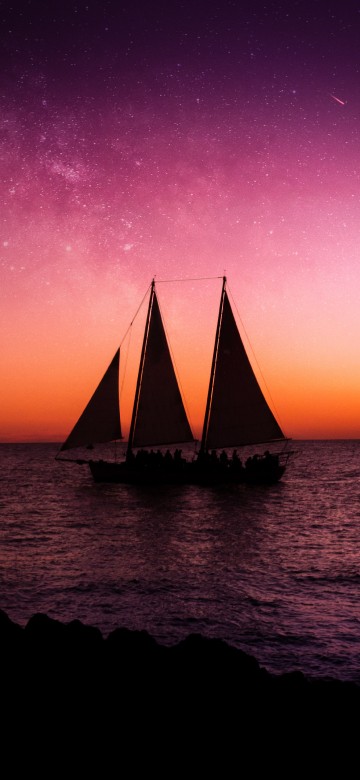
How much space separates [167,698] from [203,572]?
1467 cm

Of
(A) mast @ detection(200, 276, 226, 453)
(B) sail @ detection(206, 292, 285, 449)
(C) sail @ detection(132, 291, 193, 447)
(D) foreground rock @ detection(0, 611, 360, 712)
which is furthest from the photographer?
(C) sail @ detection(132, 291, 193, 447)

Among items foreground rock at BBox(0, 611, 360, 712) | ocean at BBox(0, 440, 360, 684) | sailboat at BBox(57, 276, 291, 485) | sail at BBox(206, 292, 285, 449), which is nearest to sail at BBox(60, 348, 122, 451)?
sailboat at BBox(57, 276, 291, 485)

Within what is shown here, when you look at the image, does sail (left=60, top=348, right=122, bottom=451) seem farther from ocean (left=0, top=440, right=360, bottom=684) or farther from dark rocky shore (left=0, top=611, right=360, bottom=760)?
dark rocky shore (left=0, top=611, right=360, bottom=760)

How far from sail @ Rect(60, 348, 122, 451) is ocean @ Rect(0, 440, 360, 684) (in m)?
5.98

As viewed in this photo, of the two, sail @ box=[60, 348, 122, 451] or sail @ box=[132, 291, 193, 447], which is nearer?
sail @ box=[132, 291, 193, 447]

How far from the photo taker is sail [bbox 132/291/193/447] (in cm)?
5012

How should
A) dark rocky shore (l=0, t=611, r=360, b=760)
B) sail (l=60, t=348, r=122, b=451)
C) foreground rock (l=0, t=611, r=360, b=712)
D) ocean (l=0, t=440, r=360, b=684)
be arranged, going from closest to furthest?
dark rocky shore (l=0, t=611, r=360, b=760) → foreground rock (l=0, t=611, r=360, b=712) → ocean (l=0, t=440, r=360, b=684) → sail (l=60, t=348, r=122, b=451)

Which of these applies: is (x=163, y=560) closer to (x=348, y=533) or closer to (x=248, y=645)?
(x=248, y=645)

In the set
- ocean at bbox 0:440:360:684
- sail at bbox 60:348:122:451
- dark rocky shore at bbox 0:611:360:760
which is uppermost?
sail at bbox 60:348:122:451

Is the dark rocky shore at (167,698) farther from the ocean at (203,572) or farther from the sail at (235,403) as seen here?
the sail at (235,403)

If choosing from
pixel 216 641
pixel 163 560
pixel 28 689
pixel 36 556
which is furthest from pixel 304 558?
pixel 28 689

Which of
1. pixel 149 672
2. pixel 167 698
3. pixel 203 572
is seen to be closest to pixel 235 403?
pixel 203 572

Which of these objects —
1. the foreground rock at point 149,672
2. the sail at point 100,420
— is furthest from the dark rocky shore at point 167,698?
the sail at point 100,420

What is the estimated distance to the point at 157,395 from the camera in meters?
50.2
